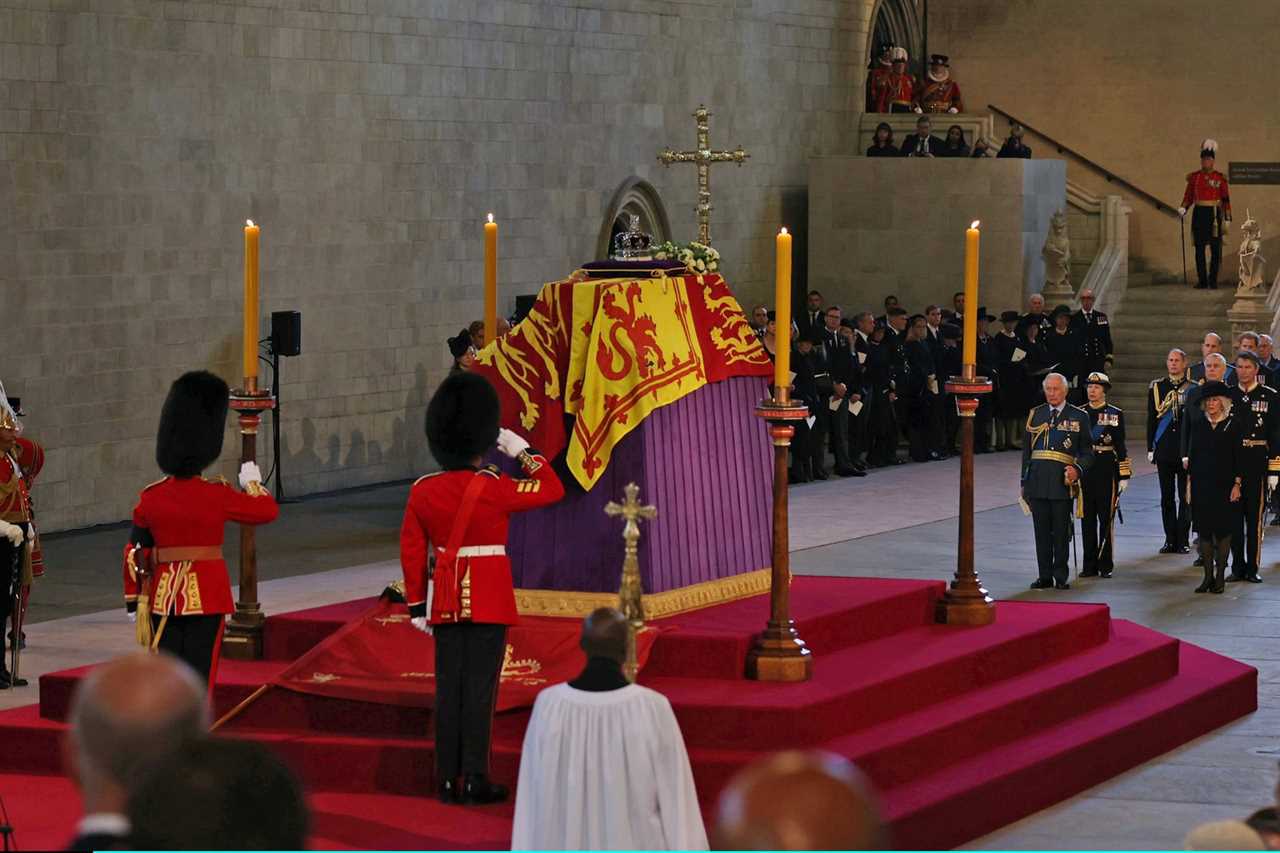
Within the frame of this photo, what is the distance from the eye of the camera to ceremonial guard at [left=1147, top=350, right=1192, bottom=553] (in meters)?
14.5

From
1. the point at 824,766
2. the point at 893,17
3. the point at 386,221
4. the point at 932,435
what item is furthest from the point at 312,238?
the point at 824,766

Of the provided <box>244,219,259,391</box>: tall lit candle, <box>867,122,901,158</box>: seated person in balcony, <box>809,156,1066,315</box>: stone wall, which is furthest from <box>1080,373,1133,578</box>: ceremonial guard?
<box>867,122,901,158</box>: seated person in balcony

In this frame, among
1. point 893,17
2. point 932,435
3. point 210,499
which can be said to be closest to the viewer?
point 210,499

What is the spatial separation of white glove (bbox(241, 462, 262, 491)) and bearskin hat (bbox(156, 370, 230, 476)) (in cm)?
24

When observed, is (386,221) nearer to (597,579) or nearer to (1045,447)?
(1045,447)

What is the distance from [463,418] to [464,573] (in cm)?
54

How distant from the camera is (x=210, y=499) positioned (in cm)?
760

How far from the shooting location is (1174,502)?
1457 cm

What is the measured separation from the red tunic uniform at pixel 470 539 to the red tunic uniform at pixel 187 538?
55cm

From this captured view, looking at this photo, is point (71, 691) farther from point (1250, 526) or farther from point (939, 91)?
point (939, 91)

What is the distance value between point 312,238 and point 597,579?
9132 mm

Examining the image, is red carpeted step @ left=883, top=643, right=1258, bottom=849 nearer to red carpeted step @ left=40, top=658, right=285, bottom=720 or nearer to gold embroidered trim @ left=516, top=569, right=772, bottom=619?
gold embroidered trim @ left=516, top=569, right=772, bottom=619

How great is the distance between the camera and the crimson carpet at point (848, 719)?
760 cm

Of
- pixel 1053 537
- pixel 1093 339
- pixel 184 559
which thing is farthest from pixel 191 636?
pixel 1093 339
